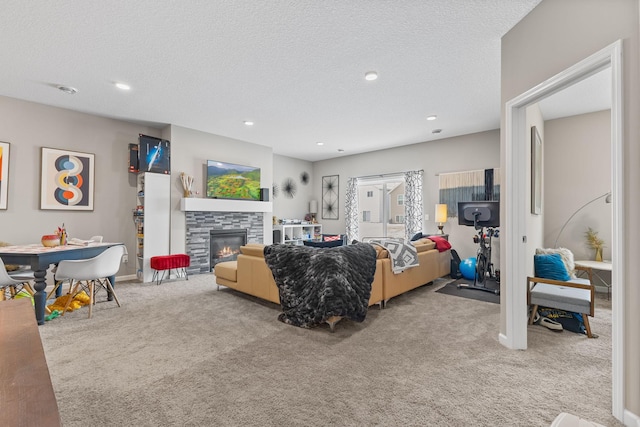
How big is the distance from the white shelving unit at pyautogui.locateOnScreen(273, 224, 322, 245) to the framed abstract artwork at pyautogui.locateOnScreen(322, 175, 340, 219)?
46 centimetres

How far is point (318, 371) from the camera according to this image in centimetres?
207

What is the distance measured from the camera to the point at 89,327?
2900 millimetres

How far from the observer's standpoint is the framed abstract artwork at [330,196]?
8.10m

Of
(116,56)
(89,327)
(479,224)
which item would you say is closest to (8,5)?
(116,56)

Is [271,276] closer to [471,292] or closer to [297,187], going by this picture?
[471,292]

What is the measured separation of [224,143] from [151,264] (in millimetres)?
2748

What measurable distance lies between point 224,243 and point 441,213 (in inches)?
176

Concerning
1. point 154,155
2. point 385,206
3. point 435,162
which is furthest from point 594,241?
point 154,155

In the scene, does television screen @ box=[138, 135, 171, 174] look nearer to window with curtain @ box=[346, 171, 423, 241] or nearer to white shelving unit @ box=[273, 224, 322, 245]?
white shelving unit @ box=[273, 224, 322, 245]

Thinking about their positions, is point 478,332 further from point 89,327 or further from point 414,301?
point 89,327

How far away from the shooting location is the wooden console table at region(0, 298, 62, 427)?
0.56 m

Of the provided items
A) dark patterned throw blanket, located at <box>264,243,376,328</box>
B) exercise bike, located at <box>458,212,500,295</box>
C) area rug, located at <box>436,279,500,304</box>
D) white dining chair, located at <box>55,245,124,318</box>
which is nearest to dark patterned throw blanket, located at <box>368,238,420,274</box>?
dark patterned throw blanket, located at <box>264,243,376,328</box>

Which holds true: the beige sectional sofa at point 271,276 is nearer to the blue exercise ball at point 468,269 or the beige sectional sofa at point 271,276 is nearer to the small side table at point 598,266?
the blue exercise ball at point 468,269

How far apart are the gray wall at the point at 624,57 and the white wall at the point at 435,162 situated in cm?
369
